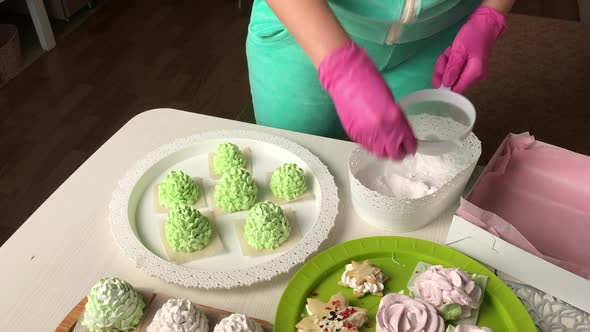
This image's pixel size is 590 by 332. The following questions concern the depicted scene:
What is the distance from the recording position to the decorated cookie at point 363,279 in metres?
0.74

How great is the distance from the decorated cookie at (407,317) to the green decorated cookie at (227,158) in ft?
1.17

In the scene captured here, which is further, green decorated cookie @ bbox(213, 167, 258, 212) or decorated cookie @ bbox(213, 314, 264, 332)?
green decorated cookie @ bbox(213, 167, 258, 212)

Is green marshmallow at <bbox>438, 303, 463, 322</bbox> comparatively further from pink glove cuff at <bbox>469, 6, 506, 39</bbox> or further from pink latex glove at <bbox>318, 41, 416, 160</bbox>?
pink glove cuff at <bbox>469, 6, 506, 39</bbox>

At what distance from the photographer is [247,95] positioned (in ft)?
6.96

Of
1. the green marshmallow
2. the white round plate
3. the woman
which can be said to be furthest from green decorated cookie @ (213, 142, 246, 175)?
the green marshmallow

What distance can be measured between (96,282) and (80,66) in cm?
171

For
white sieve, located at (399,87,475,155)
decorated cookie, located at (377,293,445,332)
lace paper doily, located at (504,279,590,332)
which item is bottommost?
lace paper doily, located at (504,279,590,332)

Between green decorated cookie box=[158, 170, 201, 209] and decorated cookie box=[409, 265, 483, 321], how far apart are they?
0.37 m

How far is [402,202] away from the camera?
78 centimetres

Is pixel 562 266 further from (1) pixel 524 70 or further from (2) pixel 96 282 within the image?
(1) pixel 524 70

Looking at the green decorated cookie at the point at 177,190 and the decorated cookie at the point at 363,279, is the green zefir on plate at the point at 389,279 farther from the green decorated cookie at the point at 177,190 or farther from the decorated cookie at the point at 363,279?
the green decorated cookie at the point at 177,190

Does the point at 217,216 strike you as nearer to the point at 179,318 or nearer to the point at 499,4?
the point at 179,318

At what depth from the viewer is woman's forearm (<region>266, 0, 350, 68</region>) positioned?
743 millimetres

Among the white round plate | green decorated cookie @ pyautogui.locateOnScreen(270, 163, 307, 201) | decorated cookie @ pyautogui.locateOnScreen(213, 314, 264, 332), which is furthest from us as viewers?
green decorated cookie @ pyautogui.locateOnScreen(270, 163, 307, 201)
